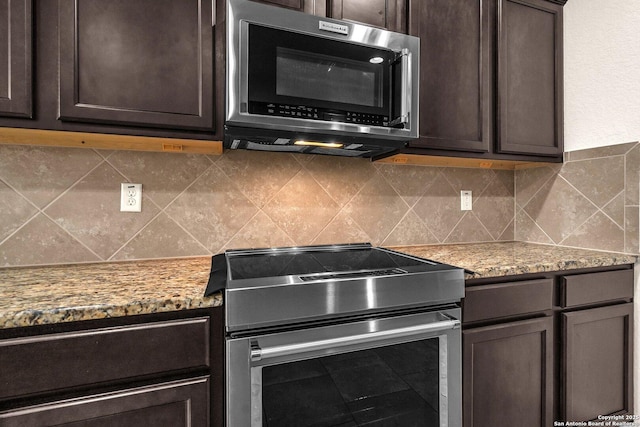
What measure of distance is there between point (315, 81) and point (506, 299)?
1099 mm

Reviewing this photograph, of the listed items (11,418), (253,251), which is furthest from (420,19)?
(11,418)

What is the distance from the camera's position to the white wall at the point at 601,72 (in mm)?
1594

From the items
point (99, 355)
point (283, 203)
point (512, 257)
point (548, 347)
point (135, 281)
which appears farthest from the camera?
point (283, 203)

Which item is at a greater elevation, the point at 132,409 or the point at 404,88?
the point at 404,88

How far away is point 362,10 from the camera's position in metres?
1.40

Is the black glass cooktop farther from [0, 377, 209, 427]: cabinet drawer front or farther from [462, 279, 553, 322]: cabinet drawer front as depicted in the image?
[0, 377, 209, 427]: cabinet drawer front

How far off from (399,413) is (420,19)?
1592mm

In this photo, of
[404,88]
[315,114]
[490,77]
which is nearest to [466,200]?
[490,77]

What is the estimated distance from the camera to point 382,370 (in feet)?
3.72

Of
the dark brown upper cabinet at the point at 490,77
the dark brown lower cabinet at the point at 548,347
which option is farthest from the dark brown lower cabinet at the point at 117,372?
the dark brown upper cabinet at the point at 490,77

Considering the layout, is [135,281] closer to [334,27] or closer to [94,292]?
[94,292]

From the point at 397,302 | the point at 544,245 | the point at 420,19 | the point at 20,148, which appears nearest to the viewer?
the point at 397,302

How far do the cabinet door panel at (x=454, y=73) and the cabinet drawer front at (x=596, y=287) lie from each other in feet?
2.31

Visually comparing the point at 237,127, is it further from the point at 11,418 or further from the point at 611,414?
the point at 611,414
